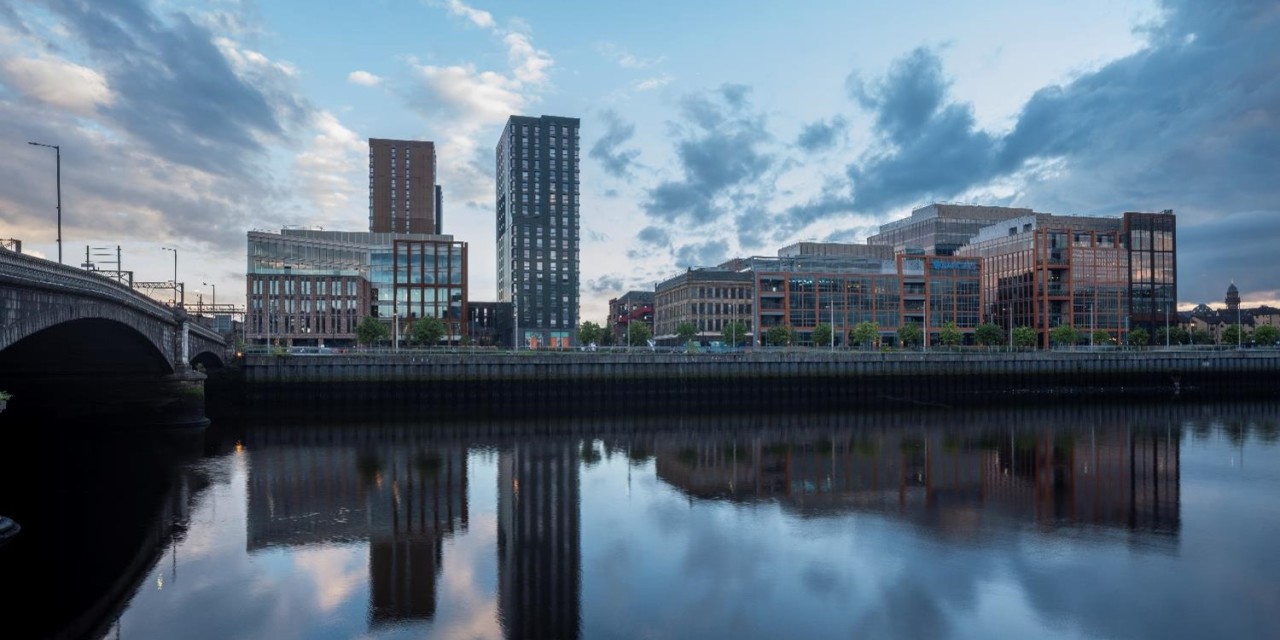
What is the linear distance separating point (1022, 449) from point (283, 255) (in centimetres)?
13534

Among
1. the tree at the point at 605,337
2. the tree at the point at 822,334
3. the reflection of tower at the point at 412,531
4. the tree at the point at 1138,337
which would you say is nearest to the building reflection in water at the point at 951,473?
the reflection of tower at the point at 412,531

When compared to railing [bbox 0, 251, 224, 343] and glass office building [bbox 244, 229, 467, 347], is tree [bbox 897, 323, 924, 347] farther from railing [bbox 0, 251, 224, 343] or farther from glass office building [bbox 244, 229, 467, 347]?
railing [bbox 0, 251, 224, 343]

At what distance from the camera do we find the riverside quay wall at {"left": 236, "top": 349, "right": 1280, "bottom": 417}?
3076 inches

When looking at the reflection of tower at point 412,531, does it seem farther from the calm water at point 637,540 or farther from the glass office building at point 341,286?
the glass office building at point 341,286

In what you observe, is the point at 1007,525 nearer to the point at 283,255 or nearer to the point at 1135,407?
the point at 1135,407

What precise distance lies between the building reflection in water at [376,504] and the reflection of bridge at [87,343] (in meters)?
10.2

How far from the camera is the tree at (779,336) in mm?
128875

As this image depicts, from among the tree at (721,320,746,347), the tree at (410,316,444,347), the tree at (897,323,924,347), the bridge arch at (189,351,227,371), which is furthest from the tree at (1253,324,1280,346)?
the bridge arch at (189,351,227,371)

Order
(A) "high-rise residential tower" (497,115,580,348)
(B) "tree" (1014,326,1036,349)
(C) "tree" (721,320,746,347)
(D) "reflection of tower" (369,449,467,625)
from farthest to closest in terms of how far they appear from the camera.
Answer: (A) "high-rise residential tower" (497,115,580,348) → (B) "tree" (1014,326,1036,349) → (C) "tree" (721,320,746,347) → (D) "reflection of tower" (369,449,467,625)

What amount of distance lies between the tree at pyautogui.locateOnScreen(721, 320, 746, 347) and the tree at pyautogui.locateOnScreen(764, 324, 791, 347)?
4663mm

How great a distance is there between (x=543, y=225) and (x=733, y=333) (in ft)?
261

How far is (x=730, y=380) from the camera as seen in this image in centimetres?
8694

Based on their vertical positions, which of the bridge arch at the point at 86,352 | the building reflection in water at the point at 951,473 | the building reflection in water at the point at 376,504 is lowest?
the building reflection in water at the point at 951,473

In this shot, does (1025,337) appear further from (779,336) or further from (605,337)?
(605,337)
